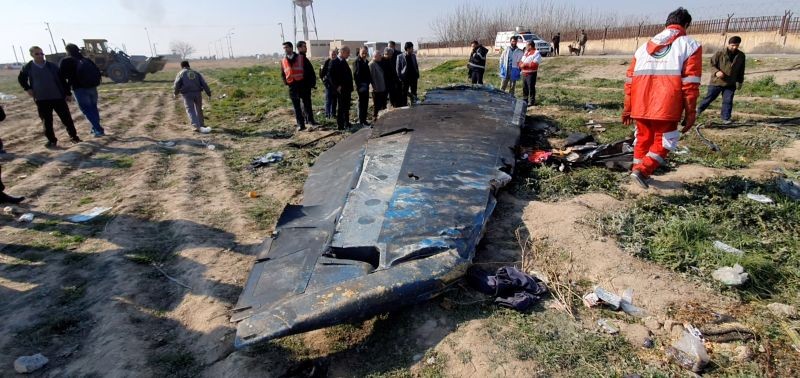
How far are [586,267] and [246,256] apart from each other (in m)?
2.53

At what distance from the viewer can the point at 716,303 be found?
230cm

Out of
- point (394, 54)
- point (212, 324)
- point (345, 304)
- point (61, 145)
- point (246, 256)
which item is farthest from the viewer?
point (394, 54)

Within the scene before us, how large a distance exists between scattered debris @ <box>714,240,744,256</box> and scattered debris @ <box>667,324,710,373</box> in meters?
0.88

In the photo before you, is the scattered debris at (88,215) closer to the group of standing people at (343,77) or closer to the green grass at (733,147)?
the group of standing people at (343,77)

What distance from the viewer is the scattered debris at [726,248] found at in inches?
104

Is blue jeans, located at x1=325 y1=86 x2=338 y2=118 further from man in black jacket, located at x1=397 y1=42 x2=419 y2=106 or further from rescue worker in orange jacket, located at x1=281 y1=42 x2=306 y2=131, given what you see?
man in black jacket, located at x1=397 y1=42 x2=419 y2=106

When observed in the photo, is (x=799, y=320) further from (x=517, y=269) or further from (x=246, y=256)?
(x=246, y=256)

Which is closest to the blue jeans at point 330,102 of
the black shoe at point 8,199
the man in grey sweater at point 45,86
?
the man in grey sweater at point 45,86

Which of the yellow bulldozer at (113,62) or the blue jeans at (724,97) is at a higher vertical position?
the yellow bulldozer at (113,62)

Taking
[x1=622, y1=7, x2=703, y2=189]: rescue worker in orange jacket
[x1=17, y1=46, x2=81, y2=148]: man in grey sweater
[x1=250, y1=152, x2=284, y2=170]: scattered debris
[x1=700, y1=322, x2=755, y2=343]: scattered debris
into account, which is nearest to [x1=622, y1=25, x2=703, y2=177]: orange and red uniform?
[x1=622, y1=7, x2=703, y2=189]: rescue worker in orange jacket

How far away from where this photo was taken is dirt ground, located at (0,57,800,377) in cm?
222

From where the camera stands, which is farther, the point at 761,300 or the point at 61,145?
the point at 61,145

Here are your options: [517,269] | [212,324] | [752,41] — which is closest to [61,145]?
[212,324]

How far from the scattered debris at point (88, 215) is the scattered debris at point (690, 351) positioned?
4.90 meters
